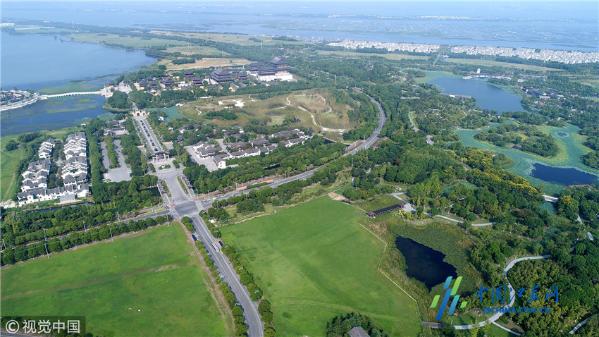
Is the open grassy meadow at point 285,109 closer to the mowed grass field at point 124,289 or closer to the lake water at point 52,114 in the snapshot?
the lake water at point 52,114

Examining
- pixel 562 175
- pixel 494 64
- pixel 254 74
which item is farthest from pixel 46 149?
pixel 494 64

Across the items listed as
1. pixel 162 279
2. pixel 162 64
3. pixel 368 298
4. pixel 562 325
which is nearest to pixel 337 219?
pixel 368 298

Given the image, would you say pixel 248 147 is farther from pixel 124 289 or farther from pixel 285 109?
pixel 124 289

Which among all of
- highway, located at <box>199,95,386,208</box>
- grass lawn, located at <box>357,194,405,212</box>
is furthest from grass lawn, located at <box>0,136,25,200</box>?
grass lawn, located at <box>357,194,405,212</box>

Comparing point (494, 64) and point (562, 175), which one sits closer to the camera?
point (562, 175)

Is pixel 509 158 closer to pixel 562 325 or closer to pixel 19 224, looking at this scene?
pixel 562 325

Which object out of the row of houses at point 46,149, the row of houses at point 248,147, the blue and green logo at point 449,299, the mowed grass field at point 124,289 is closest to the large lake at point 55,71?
the row of houses at point 46,149
